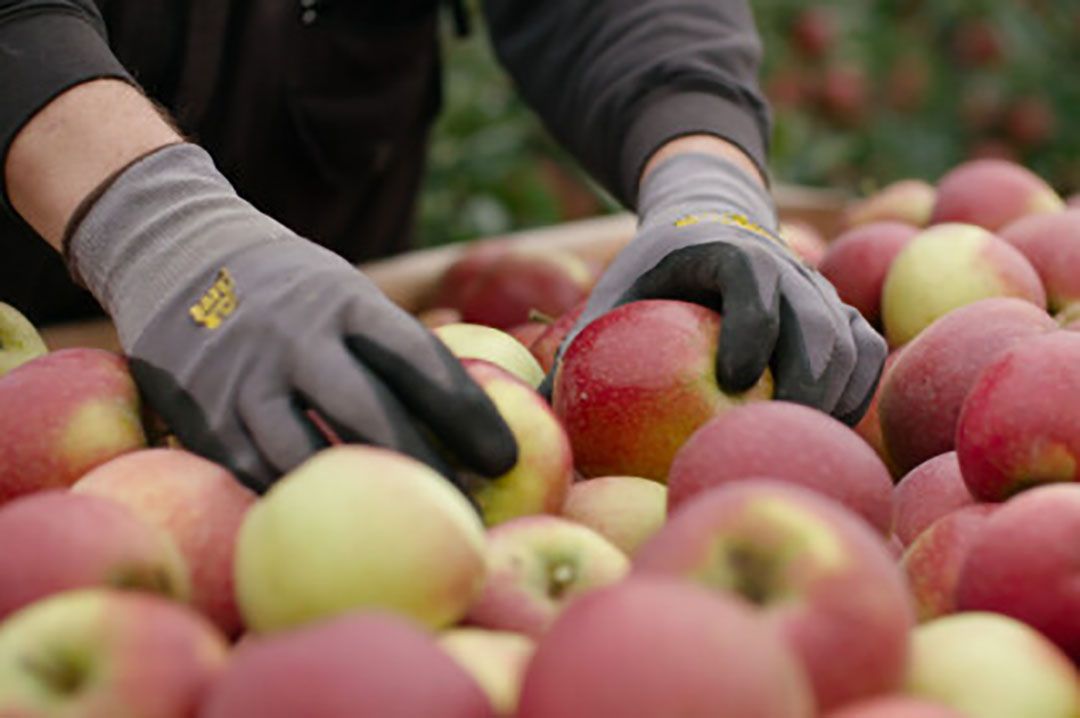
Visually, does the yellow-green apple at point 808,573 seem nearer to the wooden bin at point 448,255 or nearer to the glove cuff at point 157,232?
the glove cuff at point 157,232

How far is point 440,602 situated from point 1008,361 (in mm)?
540

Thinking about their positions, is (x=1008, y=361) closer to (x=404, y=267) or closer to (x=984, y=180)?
(x=984, y=180)

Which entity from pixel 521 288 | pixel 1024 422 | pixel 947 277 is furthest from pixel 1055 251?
pixel 521 288

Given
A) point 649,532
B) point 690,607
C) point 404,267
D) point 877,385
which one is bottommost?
point 404,267

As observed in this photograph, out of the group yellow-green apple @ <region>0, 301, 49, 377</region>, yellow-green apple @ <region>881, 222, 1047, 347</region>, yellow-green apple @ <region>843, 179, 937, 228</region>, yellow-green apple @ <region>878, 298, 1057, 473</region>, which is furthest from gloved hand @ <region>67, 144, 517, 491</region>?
yellow-green apple @ <region>843, 179, 937, 228</region>

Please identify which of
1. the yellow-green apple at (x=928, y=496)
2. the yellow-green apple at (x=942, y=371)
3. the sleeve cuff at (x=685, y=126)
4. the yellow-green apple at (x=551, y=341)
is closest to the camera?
the yellow-green apple at (x=928, y=496)

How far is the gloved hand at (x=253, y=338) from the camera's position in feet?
3.44

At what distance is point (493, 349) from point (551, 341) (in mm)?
141

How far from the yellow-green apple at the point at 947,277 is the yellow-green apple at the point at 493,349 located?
0.48 metres

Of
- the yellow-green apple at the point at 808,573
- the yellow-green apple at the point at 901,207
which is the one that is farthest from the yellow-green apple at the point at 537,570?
the yellow-green apple at the point at 901,207

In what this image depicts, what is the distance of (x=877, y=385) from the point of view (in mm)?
1436

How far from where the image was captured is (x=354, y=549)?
2.64ft

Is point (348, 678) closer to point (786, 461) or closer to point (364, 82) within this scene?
point (786, 461)

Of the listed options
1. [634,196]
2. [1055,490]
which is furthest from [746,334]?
[634,196]
